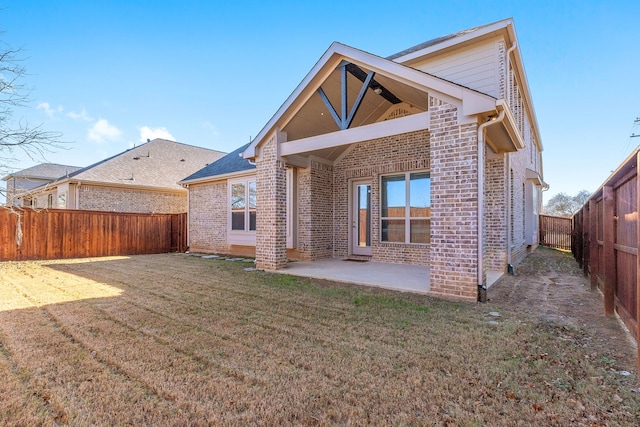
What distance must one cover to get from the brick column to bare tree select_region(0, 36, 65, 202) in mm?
7096

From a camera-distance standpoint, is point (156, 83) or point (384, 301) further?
point (156, 83)

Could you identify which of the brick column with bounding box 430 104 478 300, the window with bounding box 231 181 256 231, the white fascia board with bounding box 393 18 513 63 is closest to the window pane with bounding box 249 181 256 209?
the window with bounding box 231 181 256 231

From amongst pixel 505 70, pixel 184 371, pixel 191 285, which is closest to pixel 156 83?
pixel 191 285

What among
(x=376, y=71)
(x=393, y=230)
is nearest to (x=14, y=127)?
(x=376, y=71)

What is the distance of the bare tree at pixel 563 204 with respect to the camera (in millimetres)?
33094

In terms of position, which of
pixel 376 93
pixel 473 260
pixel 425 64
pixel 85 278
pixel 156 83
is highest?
pixel 156 83

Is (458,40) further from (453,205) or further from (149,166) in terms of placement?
(149,166)

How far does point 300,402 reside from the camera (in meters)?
2.23

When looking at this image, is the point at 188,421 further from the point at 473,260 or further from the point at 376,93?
the point at 376,93

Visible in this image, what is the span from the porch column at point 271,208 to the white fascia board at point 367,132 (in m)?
0.58

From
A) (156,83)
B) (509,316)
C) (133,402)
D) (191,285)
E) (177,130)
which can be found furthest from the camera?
(177,130)

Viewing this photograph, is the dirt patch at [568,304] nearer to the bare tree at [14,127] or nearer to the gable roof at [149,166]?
the bare tree at [14,127]

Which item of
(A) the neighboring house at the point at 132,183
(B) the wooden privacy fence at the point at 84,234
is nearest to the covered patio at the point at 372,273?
(B) the wooden privacy fence at the point at 84,234

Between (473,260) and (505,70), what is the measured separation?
4.87 meters
